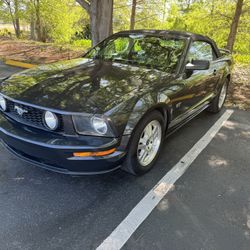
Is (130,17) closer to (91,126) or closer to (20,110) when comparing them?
(20,110)

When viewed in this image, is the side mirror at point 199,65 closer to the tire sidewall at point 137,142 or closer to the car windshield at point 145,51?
the car windshield at point 145,51

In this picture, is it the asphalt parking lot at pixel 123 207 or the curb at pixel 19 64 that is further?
the curb at pixel 19 64

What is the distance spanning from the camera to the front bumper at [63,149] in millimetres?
2191

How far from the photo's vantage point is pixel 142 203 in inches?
96.5

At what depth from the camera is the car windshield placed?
3270 mm

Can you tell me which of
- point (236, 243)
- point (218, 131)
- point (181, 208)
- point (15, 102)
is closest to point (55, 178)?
point (15, 102)

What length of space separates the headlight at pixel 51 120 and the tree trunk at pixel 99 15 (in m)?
4.74

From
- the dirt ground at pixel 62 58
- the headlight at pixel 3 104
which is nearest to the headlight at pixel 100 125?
the headlight at pixel 3 104

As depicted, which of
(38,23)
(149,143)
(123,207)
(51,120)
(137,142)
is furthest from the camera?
(38,23)

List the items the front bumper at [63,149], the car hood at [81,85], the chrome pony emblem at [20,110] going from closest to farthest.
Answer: the front bumper at [63,149] < the car hood at [81,85] < the chrome pony emblem at [20,110]

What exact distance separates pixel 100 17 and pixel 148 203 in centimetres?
521

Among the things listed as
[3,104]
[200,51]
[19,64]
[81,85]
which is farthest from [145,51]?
[19,64]

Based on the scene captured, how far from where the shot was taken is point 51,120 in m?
2.28

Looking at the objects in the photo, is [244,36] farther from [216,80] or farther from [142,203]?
[142,203]
